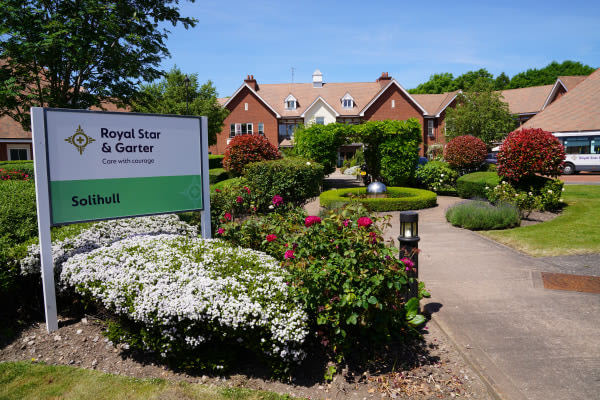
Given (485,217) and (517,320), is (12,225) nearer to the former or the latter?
(517,320)

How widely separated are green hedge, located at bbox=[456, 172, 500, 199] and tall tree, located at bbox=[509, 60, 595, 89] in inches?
2528

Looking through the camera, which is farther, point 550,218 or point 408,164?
point 408,164

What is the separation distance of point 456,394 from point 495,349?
3.11 feet

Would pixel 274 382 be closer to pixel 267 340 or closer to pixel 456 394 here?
pixel 267 340

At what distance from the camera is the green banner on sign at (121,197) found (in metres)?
4.72

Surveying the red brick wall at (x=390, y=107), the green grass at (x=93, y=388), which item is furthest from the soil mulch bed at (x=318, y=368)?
the red brick wall at (x=390, y=107)

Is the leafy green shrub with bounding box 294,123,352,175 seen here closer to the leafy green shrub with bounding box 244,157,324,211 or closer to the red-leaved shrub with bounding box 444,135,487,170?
the red-leaved shrub with bounding box 444,135,487,170

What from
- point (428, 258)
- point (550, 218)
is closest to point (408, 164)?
point (550, 218)

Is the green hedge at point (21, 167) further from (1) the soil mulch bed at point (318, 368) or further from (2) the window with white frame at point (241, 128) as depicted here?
(2) the window with white frame at point (241, 128)

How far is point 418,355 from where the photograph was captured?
411cm

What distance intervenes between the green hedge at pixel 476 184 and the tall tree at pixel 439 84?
5747 centimetres

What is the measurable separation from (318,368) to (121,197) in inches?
127

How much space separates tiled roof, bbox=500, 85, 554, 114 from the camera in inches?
1681

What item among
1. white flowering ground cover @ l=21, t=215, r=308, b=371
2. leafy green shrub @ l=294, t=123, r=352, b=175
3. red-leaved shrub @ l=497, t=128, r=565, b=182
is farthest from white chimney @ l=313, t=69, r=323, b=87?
white flowering ground cover @ l=21, t=215, r=308, b=371
